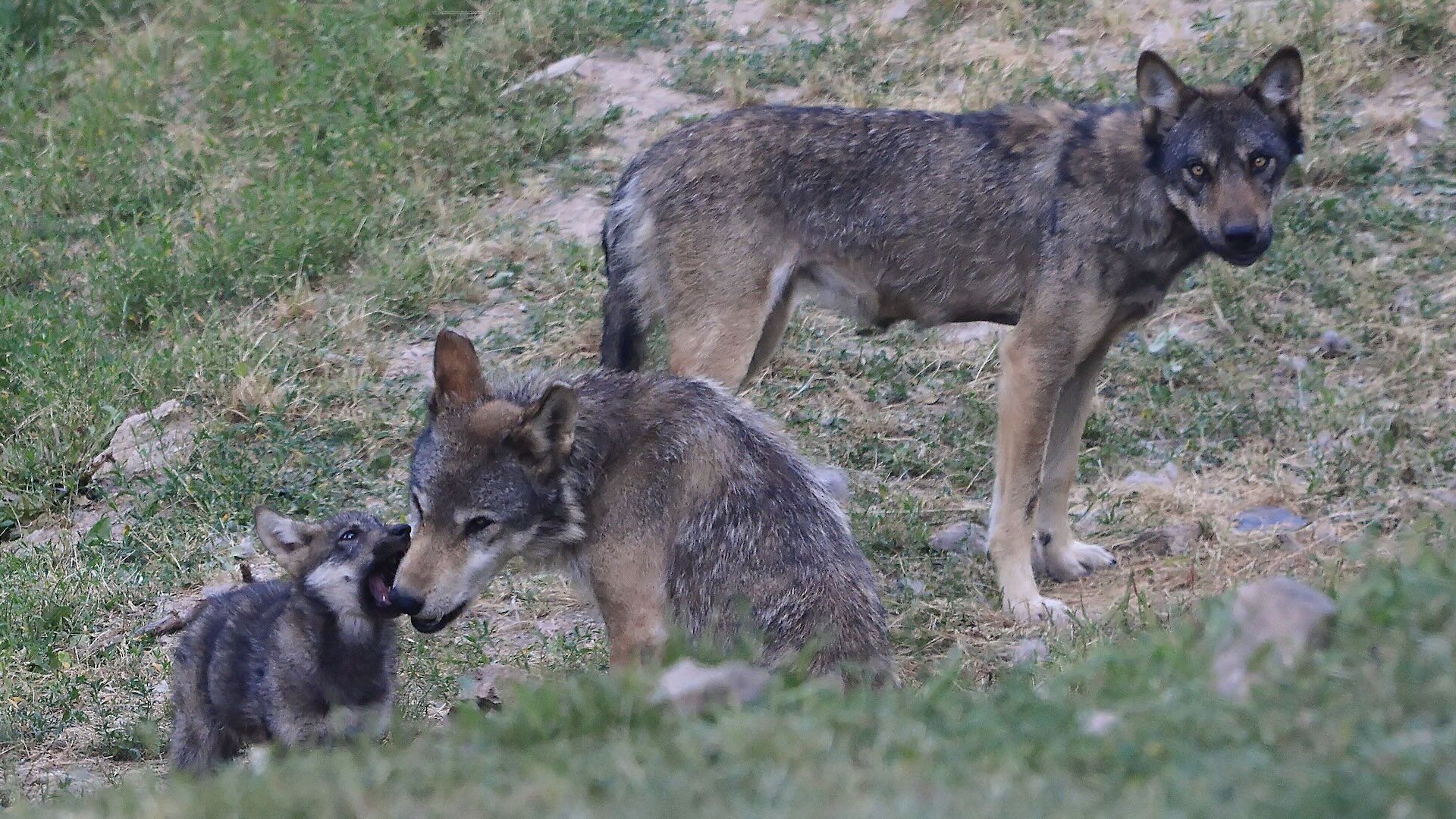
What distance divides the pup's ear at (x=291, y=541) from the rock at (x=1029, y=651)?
2.80 metres

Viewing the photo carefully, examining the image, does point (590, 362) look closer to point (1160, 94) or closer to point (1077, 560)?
point (1077, 560)

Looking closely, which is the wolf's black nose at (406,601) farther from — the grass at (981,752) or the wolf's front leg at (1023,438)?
the wolf's front leg at (1023,438)

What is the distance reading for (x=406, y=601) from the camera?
17.3 feet

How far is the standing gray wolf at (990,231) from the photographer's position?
680 centimetres

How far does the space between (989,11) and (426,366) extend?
18.1ft

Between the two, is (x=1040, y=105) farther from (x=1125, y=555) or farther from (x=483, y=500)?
(x=483, y=500)

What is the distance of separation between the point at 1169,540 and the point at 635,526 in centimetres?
301

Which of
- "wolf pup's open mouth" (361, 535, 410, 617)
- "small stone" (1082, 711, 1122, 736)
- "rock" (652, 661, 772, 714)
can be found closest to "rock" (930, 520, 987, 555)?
"wolf pup's open mouth" (361, 535, 410, 617)

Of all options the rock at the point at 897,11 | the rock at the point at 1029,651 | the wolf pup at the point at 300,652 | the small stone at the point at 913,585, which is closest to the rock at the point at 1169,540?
the rock at the point at 1029,651

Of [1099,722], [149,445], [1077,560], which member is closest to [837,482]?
[1077,560]

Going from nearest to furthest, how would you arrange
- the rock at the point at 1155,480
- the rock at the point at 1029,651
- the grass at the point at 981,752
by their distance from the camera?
the grass at the point at 981,752, the rock at the point at 1029,651, the rock at the point at 1155,480

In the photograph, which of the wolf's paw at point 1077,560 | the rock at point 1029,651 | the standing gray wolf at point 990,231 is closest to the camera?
the rock at point 1029,651

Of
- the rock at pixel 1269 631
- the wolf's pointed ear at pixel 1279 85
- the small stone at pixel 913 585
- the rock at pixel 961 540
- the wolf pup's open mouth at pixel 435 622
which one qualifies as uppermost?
the wolf's pointed ear at pixel 1279 85

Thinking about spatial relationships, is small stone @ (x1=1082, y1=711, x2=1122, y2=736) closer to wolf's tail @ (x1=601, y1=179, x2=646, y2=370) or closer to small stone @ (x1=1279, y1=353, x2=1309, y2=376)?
wolf's tail @ (x1=601, y1=179, x2=646, y2=370)
